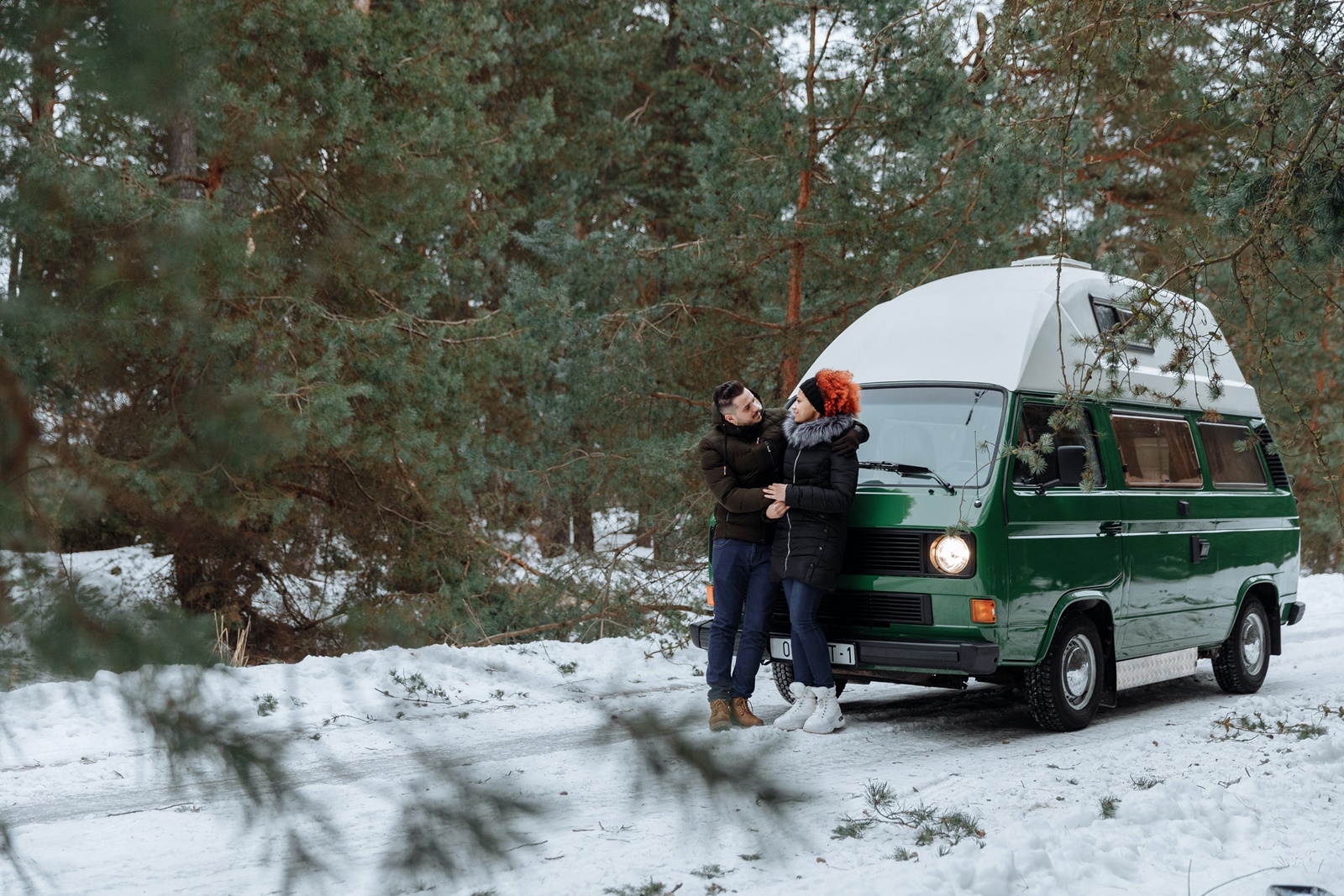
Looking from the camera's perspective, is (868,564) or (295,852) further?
(868,564)

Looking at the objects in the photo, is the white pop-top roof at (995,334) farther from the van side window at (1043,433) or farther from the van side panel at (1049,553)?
the van side panel at (1049,553)

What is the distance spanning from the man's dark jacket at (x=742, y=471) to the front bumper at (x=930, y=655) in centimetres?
92

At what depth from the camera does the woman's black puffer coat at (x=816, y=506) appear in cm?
705

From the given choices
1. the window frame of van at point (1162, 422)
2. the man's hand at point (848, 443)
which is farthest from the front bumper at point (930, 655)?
the window frame of van at point (1162, 422)

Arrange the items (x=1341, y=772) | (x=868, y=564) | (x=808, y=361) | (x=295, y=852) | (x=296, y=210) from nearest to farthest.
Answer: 1. (x=295, y=852)
2. (x=296, y=210)
3. (x=1341, y=772)
4. (x=868, y=564)
5. (x=808, y=361)

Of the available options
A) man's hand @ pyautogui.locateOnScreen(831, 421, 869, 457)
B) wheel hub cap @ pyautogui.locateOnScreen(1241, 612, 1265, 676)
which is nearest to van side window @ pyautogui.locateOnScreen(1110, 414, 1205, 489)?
wheel hub cap @ pyautogui.locateOnScreen(1241, 612, 1265, 676)

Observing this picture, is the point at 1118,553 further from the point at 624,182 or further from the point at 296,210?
the point at 624,182

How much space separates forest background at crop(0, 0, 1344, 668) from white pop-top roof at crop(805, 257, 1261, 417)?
46 cm

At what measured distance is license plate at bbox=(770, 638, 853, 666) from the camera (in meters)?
7.34

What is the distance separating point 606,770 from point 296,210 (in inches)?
44.8

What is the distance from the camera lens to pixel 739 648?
753 cm

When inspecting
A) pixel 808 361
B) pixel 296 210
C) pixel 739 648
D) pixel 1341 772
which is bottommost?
pixel 1341 772

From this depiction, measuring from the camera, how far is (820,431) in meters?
7.17

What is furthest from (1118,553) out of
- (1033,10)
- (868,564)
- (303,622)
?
(303,622)
